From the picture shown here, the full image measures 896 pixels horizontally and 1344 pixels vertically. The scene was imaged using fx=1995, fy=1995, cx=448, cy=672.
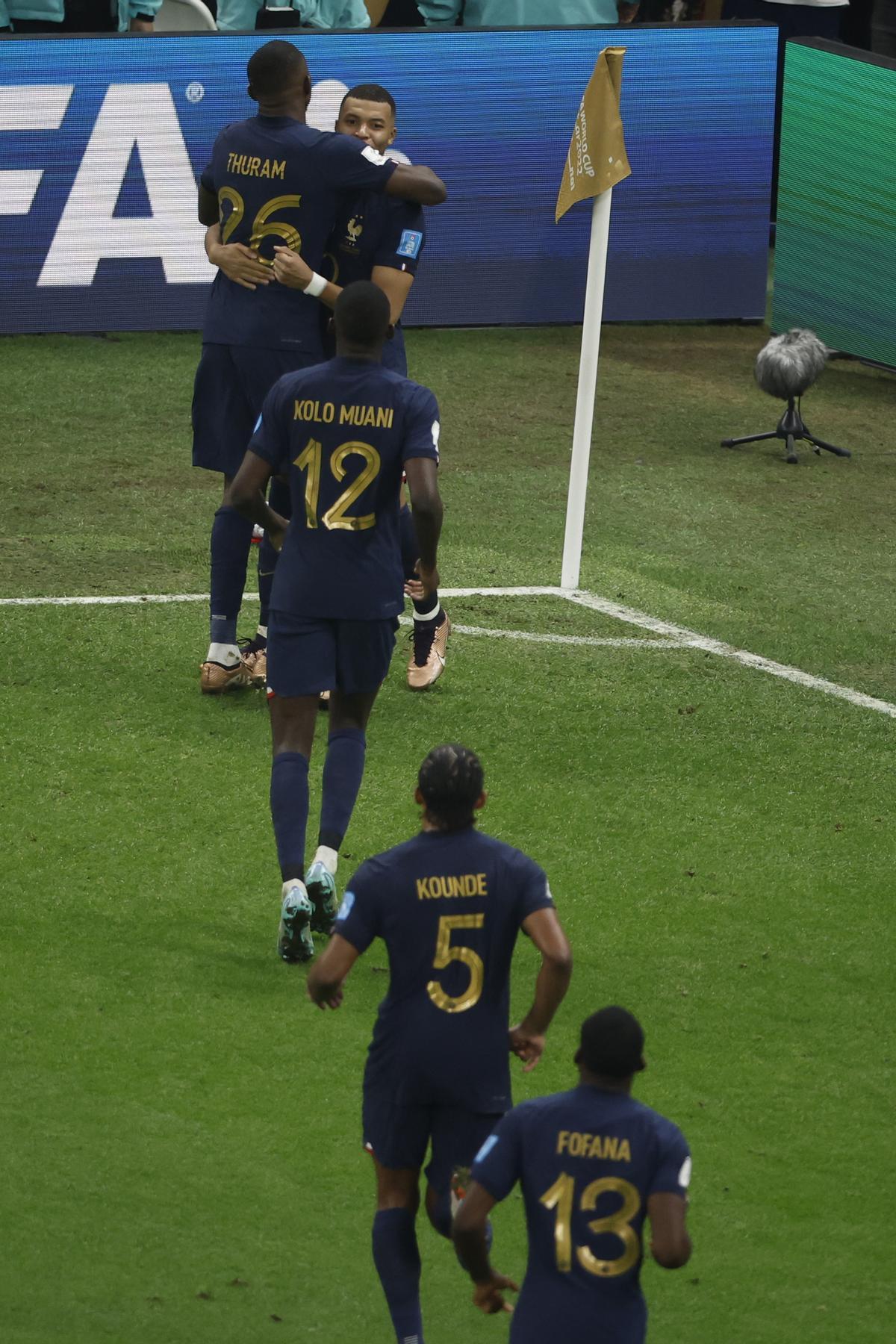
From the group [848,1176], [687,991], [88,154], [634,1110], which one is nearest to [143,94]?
[88,154]

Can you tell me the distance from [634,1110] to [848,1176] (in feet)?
5.68

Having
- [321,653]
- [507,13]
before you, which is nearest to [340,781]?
[321,653]

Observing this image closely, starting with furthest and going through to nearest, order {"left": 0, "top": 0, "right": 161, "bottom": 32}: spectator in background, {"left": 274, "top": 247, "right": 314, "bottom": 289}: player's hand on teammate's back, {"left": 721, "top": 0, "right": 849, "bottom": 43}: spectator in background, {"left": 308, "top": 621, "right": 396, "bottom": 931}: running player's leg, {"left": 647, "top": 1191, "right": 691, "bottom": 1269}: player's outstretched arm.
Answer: {"left": 721, "top": 0, "right": 849, "bottom": 43}: spectator in background < {"left": 0, "top": 0, "right": 161, "bottom": 32}: spectator in background < {"left": 274, "top": 247, "right": 314, "bottom": 289}: player's hand on teammate's back < {"left": 308, "top": 621, "right": 396, "bottom": 931}: running player's leg < {"left": 647, "top": 1191, "right": 691, "bottom": 1269}: player's outstretched arm

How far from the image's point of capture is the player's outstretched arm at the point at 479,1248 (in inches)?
147

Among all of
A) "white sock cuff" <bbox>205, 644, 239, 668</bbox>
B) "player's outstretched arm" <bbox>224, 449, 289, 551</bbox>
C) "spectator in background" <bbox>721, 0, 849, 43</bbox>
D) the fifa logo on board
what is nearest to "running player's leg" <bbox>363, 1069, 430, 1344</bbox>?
"player's outstretched arm" <bbox>224, 449, 289, 551</bbox>

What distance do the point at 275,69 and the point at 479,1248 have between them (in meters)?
5.10

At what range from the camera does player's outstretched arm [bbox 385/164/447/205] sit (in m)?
7.75

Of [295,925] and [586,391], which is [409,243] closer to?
[586,391]

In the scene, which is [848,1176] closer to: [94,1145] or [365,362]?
[94,1145]

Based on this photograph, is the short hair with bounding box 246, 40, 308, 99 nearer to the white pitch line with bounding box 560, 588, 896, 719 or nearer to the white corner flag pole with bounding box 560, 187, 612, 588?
the white corner flag pole with bounding box 560, 187, 612, 588

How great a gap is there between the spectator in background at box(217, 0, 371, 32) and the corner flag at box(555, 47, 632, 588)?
22.3 ft

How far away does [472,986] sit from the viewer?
4.22 meters

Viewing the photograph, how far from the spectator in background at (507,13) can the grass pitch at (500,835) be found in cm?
562

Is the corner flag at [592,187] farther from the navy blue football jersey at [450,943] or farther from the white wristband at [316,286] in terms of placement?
the navy blue football jersey at [450,943]
